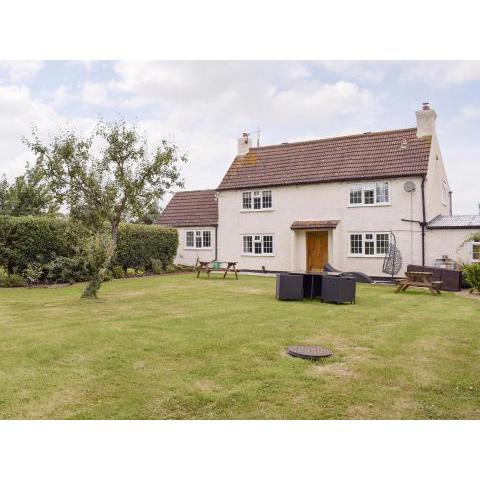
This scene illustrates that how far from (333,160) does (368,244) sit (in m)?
6.05

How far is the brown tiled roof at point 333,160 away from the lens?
25109 millimetres

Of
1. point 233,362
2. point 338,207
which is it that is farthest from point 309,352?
point 338,207

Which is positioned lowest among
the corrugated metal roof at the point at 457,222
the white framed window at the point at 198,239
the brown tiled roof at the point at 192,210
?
the white framed window at the point at 198,239

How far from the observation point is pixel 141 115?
15977 mm

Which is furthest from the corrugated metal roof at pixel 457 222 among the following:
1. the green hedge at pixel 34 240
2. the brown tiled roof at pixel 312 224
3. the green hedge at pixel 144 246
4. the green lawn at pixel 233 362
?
the green hedge at pixel 34 240

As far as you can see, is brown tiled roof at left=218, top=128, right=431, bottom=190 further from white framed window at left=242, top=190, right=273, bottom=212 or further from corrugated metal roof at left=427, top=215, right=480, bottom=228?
corrugated metal roof at left=427, top=215, right=480, bottom=228

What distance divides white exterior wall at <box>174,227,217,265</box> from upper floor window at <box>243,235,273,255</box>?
3.03 metres

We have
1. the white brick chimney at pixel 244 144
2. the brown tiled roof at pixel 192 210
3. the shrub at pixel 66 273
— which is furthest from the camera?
the brown tiled roof at pixel 192 210

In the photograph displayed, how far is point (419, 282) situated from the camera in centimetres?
1838

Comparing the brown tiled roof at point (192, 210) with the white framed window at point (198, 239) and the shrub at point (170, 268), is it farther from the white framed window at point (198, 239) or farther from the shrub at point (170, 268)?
the shrub at point (170, 268)

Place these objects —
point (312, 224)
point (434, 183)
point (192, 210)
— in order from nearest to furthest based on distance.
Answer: point (434, 183) → point (312, 224) → point (192, 210)

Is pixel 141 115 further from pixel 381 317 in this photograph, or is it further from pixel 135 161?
pixel 381 317

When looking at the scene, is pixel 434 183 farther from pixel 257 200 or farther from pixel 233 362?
pixel 233 362

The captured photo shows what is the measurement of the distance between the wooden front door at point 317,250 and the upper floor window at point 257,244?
278cm
